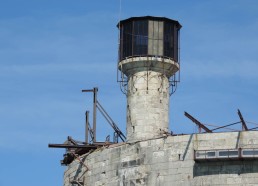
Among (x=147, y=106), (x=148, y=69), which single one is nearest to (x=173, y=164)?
(x=147, y=106)

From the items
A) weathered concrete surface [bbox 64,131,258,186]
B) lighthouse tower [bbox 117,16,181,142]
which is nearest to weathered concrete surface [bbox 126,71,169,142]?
lighthouse tower [bbox 117,16,181,142]

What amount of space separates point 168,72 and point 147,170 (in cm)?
936

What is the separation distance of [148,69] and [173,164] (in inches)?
372

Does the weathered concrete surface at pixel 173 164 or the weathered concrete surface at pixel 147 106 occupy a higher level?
the weathered concrete surface at pixel 147 106

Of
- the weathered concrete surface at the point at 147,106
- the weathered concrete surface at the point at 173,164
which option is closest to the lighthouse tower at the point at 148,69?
the weathered concrete surface at the point at 147,106

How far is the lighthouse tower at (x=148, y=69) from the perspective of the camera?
206 feet

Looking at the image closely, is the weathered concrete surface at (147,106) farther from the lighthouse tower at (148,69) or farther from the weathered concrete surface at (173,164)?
the weathered concrete surface at (173,164)

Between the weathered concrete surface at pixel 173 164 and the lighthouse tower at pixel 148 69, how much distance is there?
2.50 meters

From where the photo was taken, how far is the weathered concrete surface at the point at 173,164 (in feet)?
181

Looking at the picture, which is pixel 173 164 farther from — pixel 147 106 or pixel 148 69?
pixel 148 69

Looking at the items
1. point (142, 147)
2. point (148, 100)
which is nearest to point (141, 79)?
point (148, 100)

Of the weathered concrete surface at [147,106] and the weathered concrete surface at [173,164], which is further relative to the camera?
the weathered concrete surface at [147,106]

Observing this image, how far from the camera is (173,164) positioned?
57250 millimetres

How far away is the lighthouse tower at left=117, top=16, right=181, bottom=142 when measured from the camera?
62875mm
